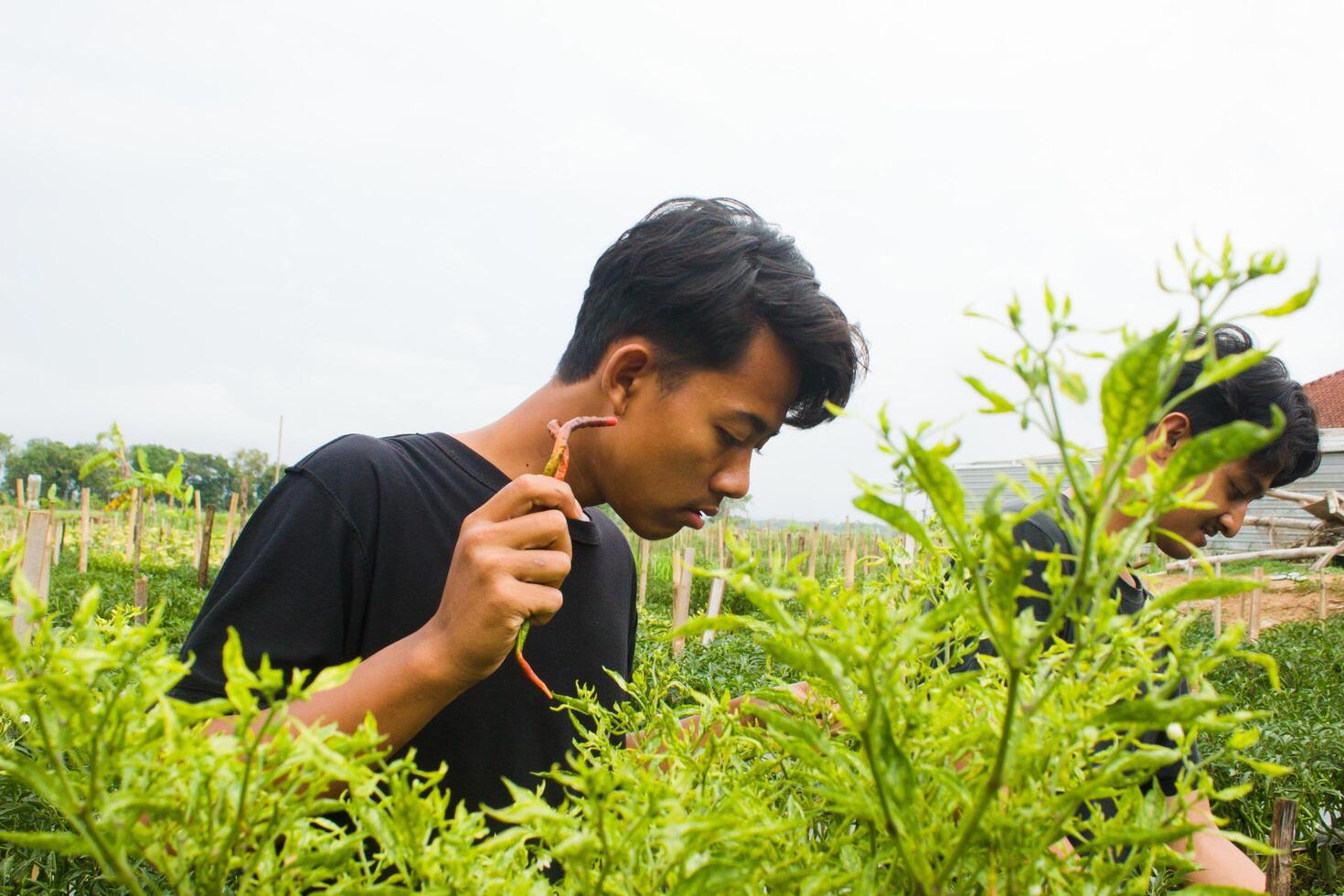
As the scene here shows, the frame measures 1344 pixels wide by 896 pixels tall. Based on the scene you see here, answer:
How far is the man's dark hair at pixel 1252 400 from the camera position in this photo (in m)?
2.77

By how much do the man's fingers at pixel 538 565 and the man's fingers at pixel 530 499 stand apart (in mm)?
54

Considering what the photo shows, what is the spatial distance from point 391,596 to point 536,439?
515 millimetres

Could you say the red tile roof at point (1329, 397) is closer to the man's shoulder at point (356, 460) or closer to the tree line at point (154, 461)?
the man's shoulder at point (356, 460)

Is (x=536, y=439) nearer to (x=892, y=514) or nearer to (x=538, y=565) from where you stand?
(x=538, y=565)

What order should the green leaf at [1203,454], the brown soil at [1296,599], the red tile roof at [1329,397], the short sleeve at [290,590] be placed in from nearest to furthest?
the green leaf at [1203,454] → the short sleeve at [290,590] → the brown soil at [1296,599] → the red tile roof at [1329,397]

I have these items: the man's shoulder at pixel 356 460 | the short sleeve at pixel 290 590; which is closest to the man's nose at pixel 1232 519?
the man's shoulder at pixel 356 460

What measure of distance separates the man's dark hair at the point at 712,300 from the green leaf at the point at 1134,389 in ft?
4.79

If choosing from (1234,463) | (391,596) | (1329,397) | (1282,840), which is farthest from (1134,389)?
(1329,397)

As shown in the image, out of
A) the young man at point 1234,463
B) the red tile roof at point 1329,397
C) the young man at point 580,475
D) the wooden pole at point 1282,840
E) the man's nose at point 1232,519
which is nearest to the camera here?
the young man at point 580,475

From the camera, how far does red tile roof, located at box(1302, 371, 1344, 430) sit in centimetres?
2908

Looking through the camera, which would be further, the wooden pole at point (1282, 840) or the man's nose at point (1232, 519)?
the man's nose at point (1232, 519)

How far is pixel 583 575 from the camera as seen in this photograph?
2.08 metres

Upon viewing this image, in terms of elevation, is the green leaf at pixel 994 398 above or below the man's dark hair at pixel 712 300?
below

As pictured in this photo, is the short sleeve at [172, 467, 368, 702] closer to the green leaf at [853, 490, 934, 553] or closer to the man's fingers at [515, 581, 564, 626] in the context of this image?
the man's fingers at [515, 581, 564, 626]
